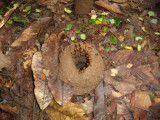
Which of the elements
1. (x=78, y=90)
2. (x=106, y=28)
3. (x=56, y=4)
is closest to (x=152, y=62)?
(x=106, y=28)

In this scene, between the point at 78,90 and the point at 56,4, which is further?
the point at 56,4

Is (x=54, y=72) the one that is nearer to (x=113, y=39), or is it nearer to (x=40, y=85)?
(x=40, y=85)

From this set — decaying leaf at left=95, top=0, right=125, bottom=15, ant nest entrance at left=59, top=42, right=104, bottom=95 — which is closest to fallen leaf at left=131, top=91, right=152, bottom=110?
ant nest entrance at left=59, top=42, right=104, bottom=95

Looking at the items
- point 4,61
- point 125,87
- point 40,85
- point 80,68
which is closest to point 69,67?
point 80,68

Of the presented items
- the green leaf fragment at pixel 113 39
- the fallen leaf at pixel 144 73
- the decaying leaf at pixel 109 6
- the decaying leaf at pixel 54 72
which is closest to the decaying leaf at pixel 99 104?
the decaying leaf at pixel 54 72

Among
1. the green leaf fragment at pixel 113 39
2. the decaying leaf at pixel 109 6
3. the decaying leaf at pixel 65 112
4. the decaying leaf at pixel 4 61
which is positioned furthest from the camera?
the decaying leaf at pixel 109 6

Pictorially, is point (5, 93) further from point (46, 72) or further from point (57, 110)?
point (57, 110)

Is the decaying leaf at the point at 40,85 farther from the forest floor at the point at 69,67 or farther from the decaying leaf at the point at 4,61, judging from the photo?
the decaying leaf at the point at 4,61
